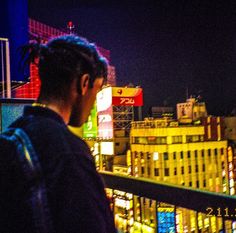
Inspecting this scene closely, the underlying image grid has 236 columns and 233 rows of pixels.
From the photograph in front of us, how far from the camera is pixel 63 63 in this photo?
1.08m

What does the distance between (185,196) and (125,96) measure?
86.4ft

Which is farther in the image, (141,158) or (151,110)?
(151,110)

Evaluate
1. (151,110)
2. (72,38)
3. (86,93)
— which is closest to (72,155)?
(86,93)

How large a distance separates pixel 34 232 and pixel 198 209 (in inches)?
52.7

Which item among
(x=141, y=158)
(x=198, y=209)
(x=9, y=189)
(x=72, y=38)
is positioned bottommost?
(x=141, y=158)

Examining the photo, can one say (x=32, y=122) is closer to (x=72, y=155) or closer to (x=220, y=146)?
(x=72, y=155)

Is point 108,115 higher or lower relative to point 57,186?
higher

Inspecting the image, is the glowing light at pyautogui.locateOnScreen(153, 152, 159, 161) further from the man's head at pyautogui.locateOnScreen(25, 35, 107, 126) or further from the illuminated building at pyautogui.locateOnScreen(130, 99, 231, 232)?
the man's head at pyautogui.locateOnScreen(25, 35, 107, 126)

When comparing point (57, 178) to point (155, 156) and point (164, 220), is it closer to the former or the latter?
point (164, 220)

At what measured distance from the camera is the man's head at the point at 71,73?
3.50 feet

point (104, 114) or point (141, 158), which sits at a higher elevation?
point (104, 114)

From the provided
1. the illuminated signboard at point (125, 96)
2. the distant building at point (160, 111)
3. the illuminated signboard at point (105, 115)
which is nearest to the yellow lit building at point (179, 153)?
the illuminated signboard at point (125, 96)

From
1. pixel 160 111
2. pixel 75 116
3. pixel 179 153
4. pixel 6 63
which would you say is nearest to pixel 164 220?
pixel 75 116

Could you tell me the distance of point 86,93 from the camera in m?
1.12
